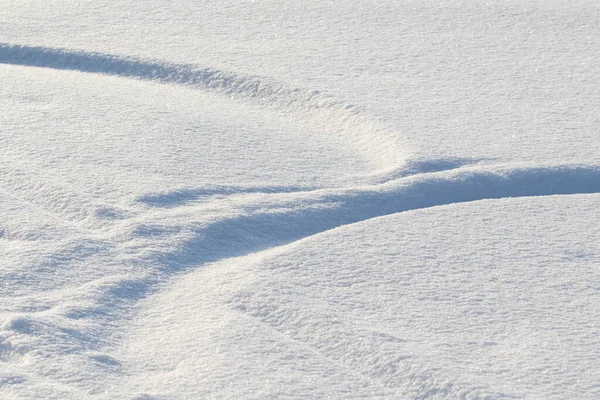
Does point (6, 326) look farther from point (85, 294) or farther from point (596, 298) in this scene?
point (596, 298)

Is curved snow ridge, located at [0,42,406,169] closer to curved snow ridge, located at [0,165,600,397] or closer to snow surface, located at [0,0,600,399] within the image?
snow surface, located at [0,0,600,399]

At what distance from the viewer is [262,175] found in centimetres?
227

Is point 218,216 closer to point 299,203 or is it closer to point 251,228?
point 251,228

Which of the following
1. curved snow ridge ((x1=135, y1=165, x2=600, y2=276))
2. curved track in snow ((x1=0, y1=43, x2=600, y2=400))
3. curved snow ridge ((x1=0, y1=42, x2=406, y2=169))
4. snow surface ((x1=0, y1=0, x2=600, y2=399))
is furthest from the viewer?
curved snow ridge ((x1=0, y1=42, x2=406, y2=169))

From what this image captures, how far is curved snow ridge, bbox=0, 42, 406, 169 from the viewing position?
Result: 2498mm

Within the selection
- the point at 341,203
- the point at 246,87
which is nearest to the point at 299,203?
the point at 341,203

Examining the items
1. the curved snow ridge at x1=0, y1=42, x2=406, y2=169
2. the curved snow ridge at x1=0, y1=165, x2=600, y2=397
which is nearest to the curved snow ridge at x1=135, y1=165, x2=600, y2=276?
the curved snow ridge at x1=0, y1=165, x2=600, y2=397

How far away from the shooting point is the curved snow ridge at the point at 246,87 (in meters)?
2.50

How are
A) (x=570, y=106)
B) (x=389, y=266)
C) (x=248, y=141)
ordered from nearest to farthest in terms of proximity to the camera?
1. (x=389, y=266)
2. (x=248, y=141)
3. (x=570, y=106)

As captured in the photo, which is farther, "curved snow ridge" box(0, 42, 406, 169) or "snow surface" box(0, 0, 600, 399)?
"curved snow ridge" box(0, 42, 406, 169)

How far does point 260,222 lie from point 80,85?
0.99 meters

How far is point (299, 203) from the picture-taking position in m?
2.14

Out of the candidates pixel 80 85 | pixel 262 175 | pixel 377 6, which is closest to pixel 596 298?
pixel 262 175

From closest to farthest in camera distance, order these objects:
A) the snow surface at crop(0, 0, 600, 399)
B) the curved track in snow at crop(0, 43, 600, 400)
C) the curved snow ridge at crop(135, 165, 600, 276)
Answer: the snow surface at crop(0, 0, 600, 399) → the curved track in snow at crop(0, 43, 600, 400) → the curved snow ridge at crop(135, 165, 600, 276)
